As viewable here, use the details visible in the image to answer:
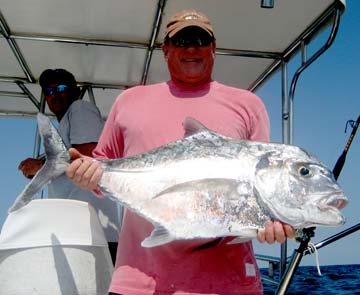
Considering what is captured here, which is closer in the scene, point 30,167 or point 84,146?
point 84,146

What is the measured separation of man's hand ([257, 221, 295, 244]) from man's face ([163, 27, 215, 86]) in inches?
34.4

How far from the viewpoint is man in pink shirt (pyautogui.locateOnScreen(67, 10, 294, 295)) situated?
2.03 meters

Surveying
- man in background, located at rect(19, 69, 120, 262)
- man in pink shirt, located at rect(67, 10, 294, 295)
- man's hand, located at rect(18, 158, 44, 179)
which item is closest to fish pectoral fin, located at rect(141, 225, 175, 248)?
man in pink shirt, located at rect(67, 10, 294, 295)

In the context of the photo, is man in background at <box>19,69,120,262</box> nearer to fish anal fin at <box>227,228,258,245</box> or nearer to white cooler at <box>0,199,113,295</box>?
white cooler at <box>0,199,113,295</box>

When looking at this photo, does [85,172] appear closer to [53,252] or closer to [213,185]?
[213,185]

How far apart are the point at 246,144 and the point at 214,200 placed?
0.95 feet

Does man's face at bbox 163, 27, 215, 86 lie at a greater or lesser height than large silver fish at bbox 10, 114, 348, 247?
greater

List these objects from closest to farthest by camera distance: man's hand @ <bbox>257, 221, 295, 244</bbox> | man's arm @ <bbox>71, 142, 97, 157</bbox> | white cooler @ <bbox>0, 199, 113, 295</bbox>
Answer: man's hand @ <bbox>257, 221, 295, 244</bbox>
white cooler @ <bbox>0, 199, 113, 295</bbox>
man's arm @ <bbox>71, 142, 97, 157</bbox>

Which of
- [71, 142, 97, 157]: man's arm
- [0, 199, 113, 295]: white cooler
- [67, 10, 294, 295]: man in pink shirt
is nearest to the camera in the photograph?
[67, 10, 294, 295]: man in pink shirt

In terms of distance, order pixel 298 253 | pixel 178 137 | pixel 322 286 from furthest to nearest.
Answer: pixel 322 286 → pixel 298 253 → pixel 178 137

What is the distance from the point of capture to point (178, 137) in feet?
7.30

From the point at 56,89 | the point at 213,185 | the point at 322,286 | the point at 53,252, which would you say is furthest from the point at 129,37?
the point at 322,286

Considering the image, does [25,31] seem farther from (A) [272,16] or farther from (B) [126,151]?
(B) [126,151]

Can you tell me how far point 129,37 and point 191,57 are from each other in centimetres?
206
